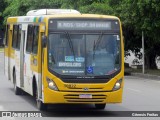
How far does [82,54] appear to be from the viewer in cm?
1587

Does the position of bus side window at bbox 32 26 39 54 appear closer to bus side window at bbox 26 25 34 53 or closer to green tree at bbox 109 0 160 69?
bus side window at bbox 26 25 34 53

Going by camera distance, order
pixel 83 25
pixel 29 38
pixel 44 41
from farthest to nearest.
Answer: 1. pixel 29 38
2. pixel 83 25
3. pixel 44 41

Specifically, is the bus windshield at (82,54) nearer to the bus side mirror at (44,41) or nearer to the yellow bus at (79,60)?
the yellow bus at (79,60)

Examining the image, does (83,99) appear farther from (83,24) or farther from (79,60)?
(83,24)

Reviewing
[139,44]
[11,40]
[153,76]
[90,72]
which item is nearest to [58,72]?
[90,72]

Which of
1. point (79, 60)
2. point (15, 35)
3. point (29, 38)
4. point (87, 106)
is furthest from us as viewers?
point (15, 35)

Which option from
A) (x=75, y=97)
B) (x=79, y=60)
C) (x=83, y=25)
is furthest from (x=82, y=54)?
(x=75, y=97)

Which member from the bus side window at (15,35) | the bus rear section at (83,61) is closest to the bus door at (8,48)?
the bus side window at (15,35)

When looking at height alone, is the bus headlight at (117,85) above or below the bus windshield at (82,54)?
below

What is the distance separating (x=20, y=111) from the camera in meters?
16.5

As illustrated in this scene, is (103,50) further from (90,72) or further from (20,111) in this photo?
(20,111)

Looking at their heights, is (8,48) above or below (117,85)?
below

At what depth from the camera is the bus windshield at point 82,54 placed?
1576 cm

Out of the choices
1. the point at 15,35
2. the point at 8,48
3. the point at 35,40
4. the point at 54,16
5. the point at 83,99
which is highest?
the point at 54,16
